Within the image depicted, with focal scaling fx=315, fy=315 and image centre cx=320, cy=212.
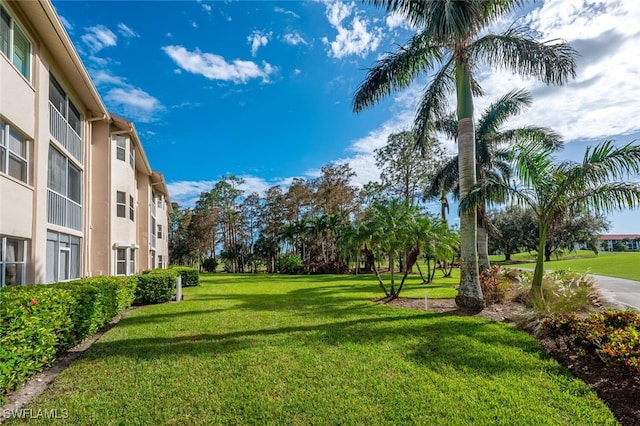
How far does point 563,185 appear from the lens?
28.6 feet

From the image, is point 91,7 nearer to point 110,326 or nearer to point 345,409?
point 110,326

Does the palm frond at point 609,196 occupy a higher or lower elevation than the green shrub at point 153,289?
higher

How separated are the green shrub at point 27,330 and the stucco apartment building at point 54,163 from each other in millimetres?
3255

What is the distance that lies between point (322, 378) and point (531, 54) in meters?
11.2

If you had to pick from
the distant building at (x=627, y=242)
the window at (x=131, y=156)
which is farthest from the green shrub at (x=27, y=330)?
the distant building at (x=627, y=242)

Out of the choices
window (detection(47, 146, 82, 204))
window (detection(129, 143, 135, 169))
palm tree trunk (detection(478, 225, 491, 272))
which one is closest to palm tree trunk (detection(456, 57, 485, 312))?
palm tree trunk (detection(478, 225, 491, 272))

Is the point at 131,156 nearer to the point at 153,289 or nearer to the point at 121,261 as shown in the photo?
the point at 121,261

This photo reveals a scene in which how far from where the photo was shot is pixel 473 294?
31.6 ft

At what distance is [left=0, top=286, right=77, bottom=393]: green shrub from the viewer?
13.6 ft

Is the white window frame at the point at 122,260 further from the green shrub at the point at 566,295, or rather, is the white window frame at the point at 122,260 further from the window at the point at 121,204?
the green shrub at the point at 566,295

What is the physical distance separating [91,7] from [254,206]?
38420 millimetres

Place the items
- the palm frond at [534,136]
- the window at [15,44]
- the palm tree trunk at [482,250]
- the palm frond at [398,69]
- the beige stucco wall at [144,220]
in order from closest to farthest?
the window at [15,44]
the palm frond at [398,69]
the palm frond at [534,136]
the palm tree trunk at [482,250]
the beige stucco wall at [144,220]

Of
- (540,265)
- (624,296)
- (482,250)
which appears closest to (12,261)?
(540,265)

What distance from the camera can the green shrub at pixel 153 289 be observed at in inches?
497
